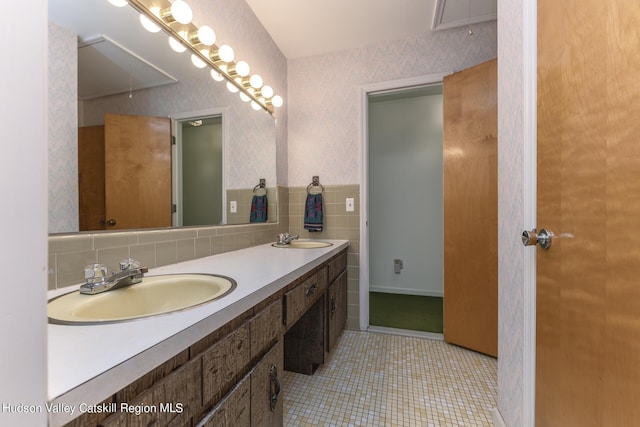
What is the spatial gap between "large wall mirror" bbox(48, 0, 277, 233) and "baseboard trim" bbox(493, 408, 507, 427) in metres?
1.67

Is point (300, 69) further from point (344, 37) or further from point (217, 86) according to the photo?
point (217, 86)

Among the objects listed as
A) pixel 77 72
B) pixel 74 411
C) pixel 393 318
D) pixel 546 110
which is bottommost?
pixel 393 318

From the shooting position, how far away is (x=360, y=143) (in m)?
2.20

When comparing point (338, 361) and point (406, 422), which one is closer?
point (406, 422)

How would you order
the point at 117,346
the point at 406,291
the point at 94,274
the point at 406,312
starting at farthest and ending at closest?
the point at 406,291 < the point at 406,312 < the point at 94,274 < the point at 117,346

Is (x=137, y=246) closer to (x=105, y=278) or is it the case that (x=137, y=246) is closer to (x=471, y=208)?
(x=105, y=278)

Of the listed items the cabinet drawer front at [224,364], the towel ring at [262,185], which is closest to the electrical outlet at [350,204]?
the towel ring at [262,185]

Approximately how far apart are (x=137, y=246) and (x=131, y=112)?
528mm

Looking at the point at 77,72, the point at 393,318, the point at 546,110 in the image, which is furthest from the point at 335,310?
the point at 77,72

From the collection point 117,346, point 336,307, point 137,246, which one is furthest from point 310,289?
point 117,346

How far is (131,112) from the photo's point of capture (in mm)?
1048

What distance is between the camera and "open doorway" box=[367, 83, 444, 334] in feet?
10.0

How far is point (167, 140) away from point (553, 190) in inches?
57.6

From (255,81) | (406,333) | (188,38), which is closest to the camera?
(188,38)
